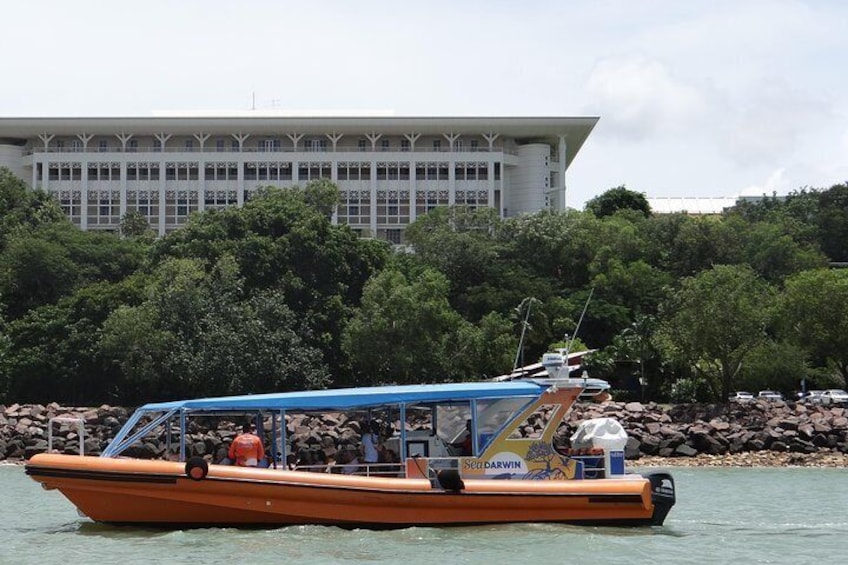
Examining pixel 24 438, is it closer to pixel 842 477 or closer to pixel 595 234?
pixel 842 477

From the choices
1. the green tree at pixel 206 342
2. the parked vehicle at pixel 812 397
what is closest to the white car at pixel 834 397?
the parked vehicle at pixel 812 397

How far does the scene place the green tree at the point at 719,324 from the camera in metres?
51.5

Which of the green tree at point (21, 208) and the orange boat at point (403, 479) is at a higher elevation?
the green tree at point (21, 208)

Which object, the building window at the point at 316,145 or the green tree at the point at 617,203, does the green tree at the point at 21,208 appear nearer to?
the building window at the point at 316,145

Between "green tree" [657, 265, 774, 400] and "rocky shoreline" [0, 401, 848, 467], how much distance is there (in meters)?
2.94

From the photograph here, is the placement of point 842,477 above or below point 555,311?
below

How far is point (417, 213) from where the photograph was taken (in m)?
101

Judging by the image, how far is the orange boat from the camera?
871 inches

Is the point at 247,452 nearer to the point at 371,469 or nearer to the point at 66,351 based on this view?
the point at 371,469

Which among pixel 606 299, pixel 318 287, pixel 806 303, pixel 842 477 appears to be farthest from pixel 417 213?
pixel 842 477

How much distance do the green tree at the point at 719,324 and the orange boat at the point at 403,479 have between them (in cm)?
2882

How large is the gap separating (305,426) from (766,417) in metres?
16.7

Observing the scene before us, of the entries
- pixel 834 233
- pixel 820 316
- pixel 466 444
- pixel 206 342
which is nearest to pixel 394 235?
pixel 834 233

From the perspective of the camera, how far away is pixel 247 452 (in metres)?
23.0
